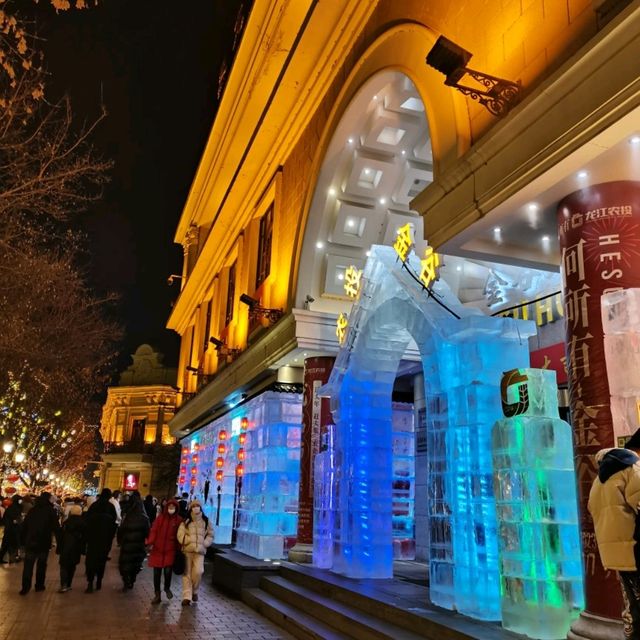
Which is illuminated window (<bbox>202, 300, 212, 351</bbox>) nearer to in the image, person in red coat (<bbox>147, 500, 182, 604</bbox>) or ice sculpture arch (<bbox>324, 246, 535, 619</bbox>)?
person in red coat (<bbox>147, 500, 182, 604</bbox>)

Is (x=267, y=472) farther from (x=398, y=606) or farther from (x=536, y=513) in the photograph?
(x=536, y=513)

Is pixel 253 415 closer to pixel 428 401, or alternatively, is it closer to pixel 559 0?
pixel 428 401

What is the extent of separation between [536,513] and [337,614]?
10.3 ft

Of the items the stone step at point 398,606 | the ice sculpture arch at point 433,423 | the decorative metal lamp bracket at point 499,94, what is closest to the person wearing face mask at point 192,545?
the stone step at point 398,606

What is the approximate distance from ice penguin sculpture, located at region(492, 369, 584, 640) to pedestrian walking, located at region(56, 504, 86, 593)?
288 inches

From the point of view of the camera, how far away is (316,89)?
12.2 meters

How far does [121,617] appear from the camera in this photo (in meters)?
8.07

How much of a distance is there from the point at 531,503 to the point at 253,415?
9271 millimetres

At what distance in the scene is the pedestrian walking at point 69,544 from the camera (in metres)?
10.0

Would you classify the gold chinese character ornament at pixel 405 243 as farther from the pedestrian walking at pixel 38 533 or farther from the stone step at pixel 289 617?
the pedestrian walking at pixel 38 533

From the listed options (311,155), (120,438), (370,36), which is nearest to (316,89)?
(311,155)

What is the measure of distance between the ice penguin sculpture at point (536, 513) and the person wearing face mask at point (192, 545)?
16.6 ft

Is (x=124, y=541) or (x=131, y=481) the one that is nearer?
(x=124, y=541)

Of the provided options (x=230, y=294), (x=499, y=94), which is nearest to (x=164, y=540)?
(x=499, y=94)
